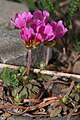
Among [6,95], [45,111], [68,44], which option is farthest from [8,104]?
[68,44]

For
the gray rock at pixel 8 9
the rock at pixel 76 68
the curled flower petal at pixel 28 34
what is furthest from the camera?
the gray rock at pixel 8 9

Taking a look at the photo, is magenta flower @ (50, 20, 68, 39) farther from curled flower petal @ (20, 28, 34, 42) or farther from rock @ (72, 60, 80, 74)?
rock @ (72, 60, 80, 74)

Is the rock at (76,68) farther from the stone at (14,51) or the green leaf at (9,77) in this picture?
the green leaf at (9,77)

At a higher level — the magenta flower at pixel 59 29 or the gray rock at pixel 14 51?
the magenta flower at pixel 59 29

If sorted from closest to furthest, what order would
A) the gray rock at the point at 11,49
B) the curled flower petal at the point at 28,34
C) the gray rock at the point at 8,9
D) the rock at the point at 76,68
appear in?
the curled flower petal at the point at 28,34 → the gray rock at the point at 11,49 → the rock at the point at 76,68 → the gray rock at the point at 8,9

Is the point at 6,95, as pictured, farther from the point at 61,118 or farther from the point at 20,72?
the point at 61,118

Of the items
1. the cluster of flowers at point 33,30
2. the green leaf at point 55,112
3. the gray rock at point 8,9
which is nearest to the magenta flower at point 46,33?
the cluster of flowers at point 33,30

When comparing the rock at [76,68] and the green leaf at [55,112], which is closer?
the green leaf at [55,112]

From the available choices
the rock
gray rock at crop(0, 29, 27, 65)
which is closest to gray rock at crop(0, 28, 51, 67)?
gray rock at crop(0, 29, 27, 65)

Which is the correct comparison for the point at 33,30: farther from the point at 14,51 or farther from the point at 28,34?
the point at 14,51
